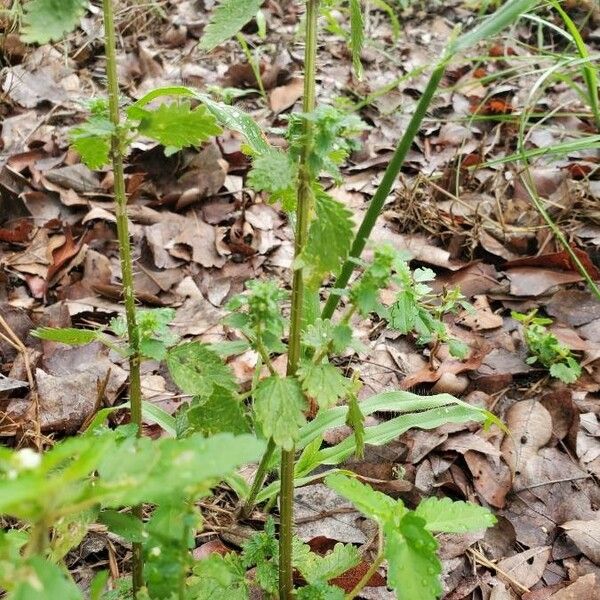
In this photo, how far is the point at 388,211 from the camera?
7.86 ft

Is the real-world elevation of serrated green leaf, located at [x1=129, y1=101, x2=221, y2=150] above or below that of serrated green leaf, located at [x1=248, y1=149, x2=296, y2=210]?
above

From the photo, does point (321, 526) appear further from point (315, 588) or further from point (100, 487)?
point (100, 487)

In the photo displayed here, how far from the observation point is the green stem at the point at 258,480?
124 centimetres

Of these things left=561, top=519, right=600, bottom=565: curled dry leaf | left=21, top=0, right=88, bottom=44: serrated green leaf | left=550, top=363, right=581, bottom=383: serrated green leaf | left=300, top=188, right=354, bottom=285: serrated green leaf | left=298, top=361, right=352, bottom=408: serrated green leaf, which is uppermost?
left=21, top=0, right=88, bottom=44: serrated green leaf

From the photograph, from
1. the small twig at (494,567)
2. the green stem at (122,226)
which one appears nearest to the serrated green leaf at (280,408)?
the green stem at (122,226)

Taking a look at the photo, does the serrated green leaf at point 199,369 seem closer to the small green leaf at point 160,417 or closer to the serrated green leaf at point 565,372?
the small green leaf at point 160,417

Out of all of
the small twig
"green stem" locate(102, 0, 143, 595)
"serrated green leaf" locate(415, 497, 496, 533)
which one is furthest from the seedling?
"green stem" locate(102, 0, 143, 595)

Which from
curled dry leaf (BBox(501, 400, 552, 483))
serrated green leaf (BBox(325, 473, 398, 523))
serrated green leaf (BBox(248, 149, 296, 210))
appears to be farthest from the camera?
curled dry leaf (BBox(501, 400, 552, 483))

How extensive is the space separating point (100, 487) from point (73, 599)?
0.39 feet

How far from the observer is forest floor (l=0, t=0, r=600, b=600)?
1523 mm

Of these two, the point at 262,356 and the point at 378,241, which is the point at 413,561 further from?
the point at 378,241

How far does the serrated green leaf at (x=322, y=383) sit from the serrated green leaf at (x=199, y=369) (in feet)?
0.46

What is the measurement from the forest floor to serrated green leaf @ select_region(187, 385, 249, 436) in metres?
0.42

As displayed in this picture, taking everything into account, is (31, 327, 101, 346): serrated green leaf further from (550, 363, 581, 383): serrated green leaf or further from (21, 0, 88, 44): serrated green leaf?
(550, 363, 581, 383): serrated green leaf
